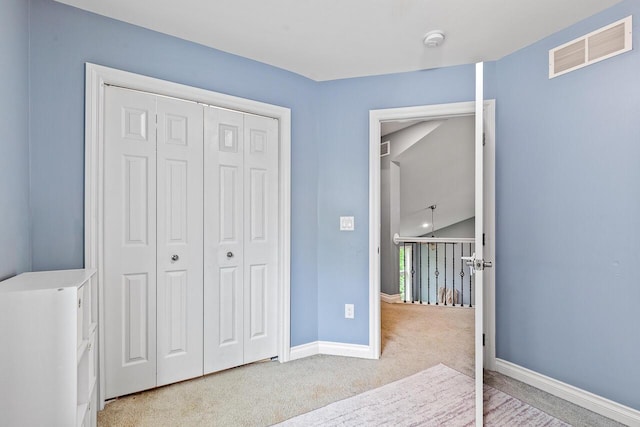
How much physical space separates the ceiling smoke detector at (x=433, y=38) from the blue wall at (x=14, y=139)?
2.24 metres

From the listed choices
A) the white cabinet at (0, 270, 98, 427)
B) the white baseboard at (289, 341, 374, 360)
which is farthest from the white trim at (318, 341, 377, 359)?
the white cabinet at (0, 270, 98, 427)

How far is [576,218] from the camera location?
82.1 inches

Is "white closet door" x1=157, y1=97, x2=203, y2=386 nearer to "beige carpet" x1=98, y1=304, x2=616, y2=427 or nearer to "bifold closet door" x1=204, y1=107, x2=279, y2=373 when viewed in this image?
"bifold closet door" x1=204, y1=107, x2=279, y2=373

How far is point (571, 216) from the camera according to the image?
2109mm

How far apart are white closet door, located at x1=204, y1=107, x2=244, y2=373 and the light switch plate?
86 cm

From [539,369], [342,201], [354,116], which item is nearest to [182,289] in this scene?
[342,201]

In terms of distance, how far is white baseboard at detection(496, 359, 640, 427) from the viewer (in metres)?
1.84

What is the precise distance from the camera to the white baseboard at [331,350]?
2.76 m

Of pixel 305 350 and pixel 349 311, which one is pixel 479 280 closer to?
pixel 349 311

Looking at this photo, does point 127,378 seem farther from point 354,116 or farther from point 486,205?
point 486,205

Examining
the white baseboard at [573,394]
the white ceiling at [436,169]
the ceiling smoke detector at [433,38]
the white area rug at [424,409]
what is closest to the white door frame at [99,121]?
the ceiling smoke detector at [433,38]

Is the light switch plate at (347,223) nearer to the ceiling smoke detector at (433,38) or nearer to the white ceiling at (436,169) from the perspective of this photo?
A: the ceiling smoke detector at (433,38)

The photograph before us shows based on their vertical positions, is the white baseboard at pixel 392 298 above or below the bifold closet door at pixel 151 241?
below

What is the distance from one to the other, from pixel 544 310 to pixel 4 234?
3.09 m
